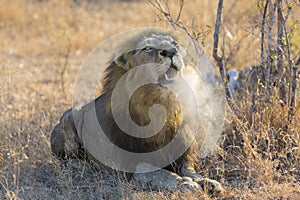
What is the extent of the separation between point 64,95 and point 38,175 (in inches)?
96.9

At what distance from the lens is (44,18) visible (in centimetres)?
1065

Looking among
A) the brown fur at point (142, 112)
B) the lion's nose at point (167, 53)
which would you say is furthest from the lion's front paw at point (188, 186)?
the lion's nose at point (167, 53)

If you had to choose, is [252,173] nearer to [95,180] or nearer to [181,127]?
[181,127]

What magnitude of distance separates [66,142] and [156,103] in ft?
4.23

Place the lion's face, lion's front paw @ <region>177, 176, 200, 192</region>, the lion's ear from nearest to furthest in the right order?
the lion's face
lion's front paw @ <region>177, 176, 200, 192</region>
the lion's ear

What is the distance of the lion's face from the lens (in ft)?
13.0

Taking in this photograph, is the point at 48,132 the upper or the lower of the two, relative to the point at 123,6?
lower

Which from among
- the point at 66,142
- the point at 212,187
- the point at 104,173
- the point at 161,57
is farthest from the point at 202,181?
the point at 66,142

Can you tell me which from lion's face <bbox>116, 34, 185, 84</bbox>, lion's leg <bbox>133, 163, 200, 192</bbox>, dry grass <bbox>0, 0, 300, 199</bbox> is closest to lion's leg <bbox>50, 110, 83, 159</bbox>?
dry grass <bbox>0, 0, 300, 199</bbox>

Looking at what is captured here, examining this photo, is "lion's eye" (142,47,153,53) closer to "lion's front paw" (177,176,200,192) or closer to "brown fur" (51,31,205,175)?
"brown fur" (51,31,205,175)

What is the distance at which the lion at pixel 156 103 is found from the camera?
4004 millimetres

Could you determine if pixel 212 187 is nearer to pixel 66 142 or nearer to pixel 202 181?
pixel 202 181

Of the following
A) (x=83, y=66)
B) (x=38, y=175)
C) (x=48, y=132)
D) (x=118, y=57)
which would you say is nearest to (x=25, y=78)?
(x=83, y=66)

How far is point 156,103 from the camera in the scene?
4.05m
